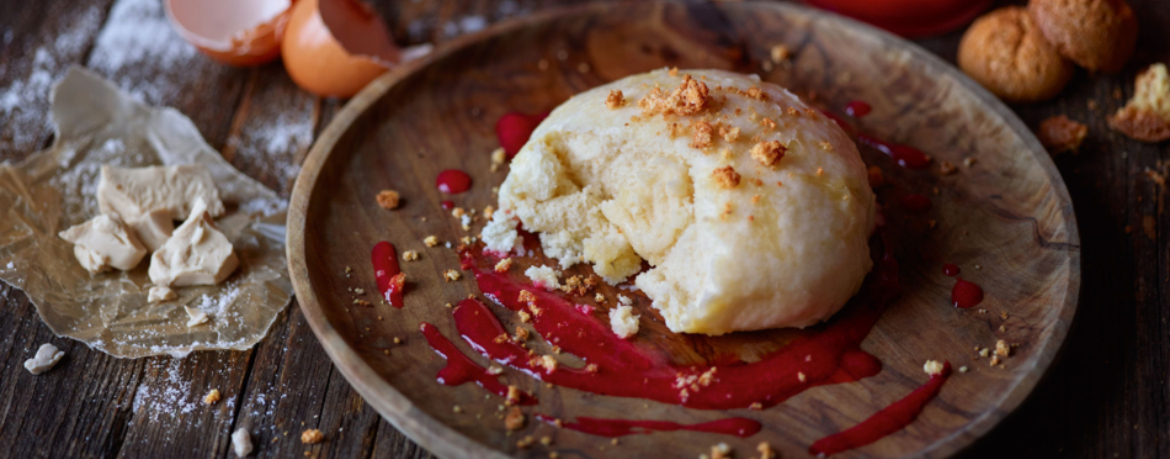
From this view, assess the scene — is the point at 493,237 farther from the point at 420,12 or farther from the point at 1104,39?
the point at 1104,39

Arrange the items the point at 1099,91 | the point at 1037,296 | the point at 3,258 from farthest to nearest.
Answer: the point at 1099,91 < the point at 3,258 < the point at 1037,296

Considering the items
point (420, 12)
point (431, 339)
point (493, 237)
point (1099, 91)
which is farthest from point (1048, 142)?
point (420, 12)

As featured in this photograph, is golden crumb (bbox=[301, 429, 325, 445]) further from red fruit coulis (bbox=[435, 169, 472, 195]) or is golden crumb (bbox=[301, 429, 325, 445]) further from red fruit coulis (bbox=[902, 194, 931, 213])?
red fruit coulis (bbox=[902, 194, 931, 213])

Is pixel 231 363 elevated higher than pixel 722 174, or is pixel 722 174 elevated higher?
pixel 722 174

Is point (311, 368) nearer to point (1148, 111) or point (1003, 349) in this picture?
point (1003, 349)

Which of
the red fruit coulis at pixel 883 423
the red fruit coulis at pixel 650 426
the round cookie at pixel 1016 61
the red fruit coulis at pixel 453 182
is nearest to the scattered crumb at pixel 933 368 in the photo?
the red fruit coulis at pixel 883 423

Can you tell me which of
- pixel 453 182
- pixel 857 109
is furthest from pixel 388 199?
pixel 857 109
